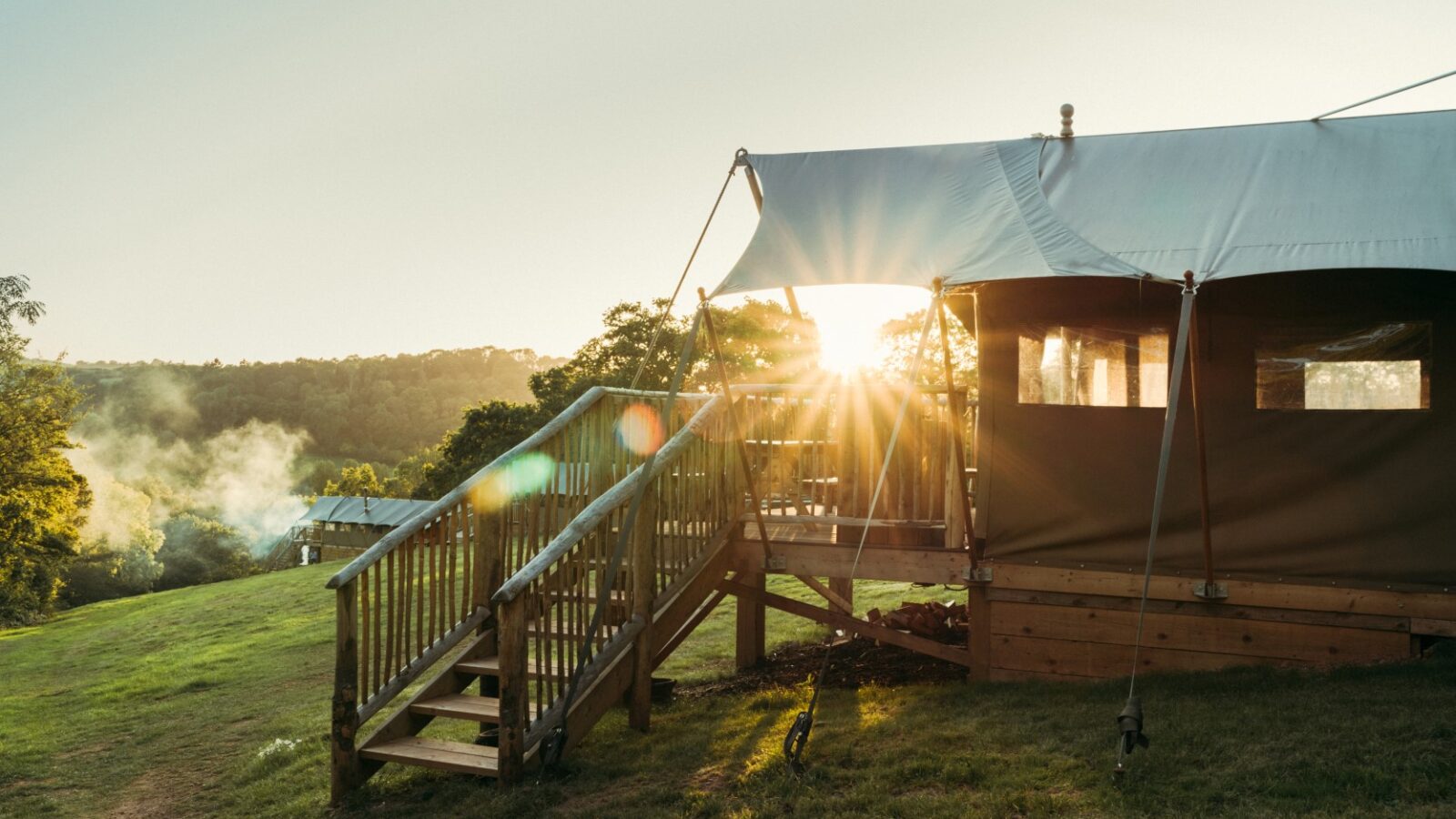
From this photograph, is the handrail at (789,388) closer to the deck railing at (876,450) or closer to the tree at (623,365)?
the deck railing at (876,450)

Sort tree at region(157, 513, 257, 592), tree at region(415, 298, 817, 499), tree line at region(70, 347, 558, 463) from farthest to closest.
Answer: tree line at region(70, 347, 558, 463) → tree at region(157, 513, 257, 592) → tree at region(415, 298, 817, 499)

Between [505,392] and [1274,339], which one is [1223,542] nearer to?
[1274,339]

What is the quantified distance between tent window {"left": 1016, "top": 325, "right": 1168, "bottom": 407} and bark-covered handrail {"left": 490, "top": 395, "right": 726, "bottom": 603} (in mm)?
2694

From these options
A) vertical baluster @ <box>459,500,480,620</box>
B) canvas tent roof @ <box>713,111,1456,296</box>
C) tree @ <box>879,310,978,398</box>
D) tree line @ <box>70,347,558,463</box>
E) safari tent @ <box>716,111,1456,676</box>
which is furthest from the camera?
tree line @ <box>70,347,558,463</box>

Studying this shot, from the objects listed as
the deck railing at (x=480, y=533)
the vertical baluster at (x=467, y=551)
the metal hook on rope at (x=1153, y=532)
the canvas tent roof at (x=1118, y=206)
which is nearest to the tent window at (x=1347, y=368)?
the canvas tent roof at (x=1118, y=206)

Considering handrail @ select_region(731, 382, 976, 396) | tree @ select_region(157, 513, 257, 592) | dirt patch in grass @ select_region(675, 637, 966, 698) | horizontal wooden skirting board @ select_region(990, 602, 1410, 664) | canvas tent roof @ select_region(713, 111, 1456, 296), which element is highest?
canvas tent roof @ select_region(713, 111, 1456, 296)

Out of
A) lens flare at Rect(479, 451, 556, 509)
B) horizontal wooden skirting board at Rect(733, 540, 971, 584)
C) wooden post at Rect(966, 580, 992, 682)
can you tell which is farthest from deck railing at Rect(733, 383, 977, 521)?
lens flare at Rect(479, 451, 556, 509)

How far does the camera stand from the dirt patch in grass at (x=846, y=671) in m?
8.55

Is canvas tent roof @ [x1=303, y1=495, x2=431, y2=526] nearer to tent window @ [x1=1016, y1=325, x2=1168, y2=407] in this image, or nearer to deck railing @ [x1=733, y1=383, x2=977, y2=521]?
deck railing @ [x1=733, y1=383, x2=977, y2=521]

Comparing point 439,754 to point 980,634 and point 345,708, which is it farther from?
point 980,634

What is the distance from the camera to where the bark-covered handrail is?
18.6 feet

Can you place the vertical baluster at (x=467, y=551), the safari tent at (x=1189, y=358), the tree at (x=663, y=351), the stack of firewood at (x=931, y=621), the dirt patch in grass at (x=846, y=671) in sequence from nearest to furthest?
the safari tent at (x=1189, y=358), the vertical baluster at (x=467, y=551), the dirt patch in grass at (x=846, y=671), the stack of firewood at (x=931, y=621), the tree at (x=663, y=351)

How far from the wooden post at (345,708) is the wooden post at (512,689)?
1.11 meters

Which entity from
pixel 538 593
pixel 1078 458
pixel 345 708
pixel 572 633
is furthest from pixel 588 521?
pixel 1078 458
